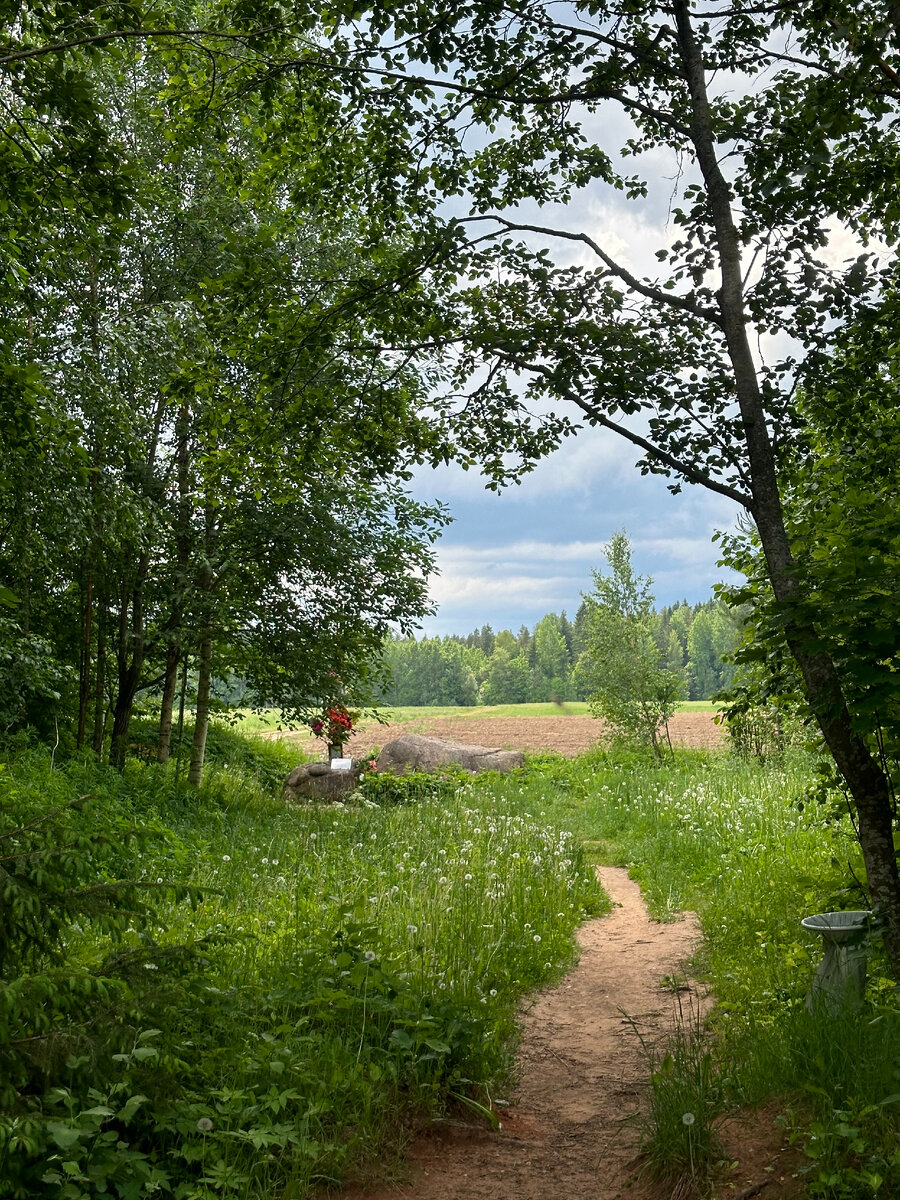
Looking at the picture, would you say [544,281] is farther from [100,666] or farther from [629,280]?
[100,666]

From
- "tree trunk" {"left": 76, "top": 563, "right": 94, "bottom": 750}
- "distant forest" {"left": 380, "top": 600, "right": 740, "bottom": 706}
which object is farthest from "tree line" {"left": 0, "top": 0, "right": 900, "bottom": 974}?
→ "distant forest" {"left": 380, "top": 600, "right": 740, "bottom": 706}

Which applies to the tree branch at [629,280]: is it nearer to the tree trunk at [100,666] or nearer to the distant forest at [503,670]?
the tree trunk at [100,666]

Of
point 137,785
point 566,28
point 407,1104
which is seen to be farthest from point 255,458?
point 137,785

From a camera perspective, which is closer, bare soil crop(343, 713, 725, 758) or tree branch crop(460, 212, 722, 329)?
tree branch crop(460, 212, 722, 329)

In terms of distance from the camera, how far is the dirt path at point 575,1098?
386 centimetres

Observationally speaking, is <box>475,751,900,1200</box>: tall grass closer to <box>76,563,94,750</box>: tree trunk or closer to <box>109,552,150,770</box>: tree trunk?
<box>109,552,150,770</box>: tree trunk

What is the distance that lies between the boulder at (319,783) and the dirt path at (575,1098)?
12100 mm

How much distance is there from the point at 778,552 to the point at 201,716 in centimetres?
1220

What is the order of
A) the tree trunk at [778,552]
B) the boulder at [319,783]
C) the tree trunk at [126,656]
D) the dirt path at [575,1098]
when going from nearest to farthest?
the dirt path at [575,1098] < the tree trunk at [778,552] < the tree trunk at [126,656] < the boulder at [319,783]

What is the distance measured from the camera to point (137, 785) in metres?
12.9

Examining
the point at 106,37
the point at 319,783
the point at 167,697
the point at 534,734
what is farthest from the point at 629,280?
the point at 534,734

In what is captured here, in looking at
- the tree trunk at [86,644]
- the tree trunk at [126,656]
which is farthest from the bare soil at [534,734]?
the tree trunk at [86,644]

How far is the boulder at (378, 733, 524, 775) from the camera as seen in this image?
2181 centimetres

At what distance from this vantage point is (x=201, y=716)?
15.3m
